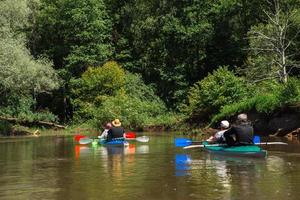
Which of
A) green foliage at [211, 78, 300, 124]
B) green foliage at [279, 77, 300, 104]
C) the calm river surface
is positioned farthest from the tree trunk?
the calm river surface

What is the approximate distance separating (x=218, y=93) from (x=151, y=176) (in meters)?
24.3

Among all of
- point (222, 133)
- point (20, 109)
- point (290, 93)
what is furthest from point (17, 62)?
point (222, 133)

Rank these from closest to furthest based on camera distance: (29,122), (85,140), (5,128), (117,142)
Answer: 1. (117,142)
2. (85,140)
3. (5,128)
4. (29,122)

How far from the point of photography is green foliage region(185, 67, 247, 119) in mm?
37281

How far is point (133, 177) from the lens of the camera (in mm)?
13797

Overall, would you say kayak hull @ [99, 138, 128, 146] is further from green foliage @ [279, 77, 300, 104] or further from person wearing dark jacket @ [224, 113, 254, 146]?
green foliage @ [279, 77, 300, 104]

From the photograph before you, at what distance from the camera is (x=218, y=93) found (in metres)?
37.6

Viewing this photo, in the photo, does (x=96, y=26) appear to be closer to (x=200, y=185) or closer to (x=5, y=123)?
(x=5, y=123)

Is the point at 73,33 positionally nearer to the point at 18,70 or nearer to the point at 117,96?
the point at 117,96

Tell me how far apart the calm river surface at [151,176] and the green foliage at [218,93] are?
15.8m

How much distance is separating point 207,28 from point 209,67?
4.68 metres

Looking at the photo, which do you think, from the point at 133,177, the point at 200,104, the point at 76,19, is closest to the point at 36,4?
the point at 76,19

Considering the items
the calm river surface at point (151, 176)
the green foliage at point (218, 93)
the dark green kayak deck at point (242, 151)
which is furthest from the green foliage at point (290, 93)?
the dark green kayak deck at point (242, 151)

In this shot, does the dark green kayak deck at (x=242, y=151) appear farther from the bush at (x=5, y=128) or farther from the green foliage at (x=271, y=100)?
the bush at (x=5, y=128)
